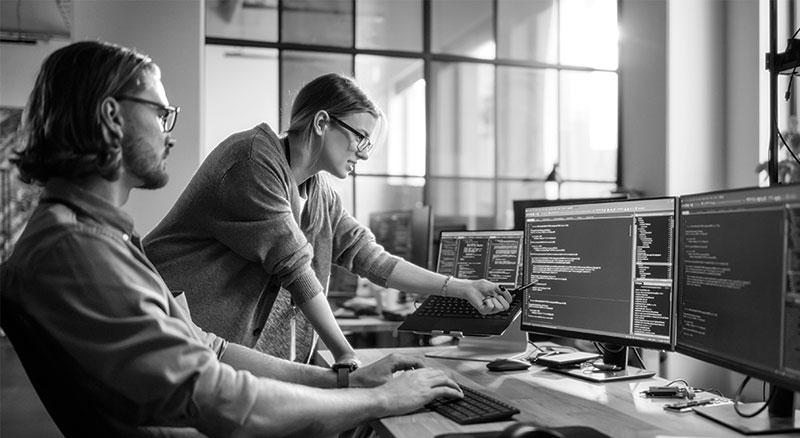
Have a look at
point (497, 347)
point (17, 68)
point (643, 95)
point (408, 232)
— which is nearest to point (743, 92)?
point (643, 95)

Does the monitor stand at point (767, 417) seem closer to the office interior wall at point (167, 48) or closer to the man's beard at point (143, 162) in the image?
the man's beard at point (143, 162)

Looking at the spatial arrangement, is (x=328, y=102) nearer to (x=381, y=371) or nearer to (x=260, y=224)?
(x=260, y=224)

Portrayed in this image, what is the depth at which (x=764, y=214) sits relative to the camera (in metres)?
1.18

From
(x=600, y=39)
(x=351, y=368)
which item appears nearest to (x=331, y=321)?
(x=351, y=368)

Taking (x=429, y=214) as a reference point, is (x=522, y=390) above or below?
below

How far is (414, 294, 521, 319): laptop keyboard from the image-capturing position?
201 cm

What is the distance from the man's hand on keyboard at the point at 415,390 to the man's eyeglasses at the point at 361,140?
77 cm

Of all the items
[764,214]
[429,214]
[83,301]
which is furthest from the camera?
[429,214]

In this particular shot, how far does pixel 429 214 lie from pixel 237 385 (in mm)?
2411

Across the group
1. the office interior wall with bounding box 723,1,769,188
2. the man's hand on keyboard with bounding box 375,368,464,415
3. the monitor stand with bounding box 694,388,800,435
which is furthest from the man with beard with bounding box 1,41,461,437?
the office interior wall with bounding box 723,1,769,188

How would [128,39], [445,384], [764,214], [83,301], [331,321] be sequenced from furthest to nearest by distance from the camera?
[128,39] → [331,321] → [445,384] → [764,214] → [83,301]

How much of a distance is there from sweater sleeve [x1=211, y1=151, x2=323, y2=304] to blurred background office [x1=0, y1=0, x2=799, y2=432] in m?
2.54

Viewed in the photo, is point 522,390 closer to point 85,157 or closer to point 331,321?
point 331,321

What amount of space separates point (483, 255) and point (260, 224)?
2.53ft
